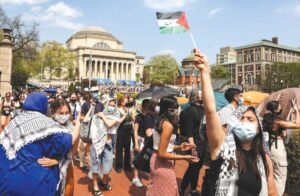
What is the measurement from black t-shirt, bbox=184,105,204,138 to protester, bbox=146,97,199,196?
1.87 m

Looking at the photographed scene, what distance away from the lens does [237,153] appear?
2.74 metres

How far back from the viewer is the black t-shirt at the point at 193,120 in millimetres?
6121

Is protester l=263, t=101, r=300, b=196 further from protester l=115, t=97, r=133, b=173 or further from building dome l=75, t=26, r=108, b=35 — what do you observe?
building dome l=75, t=26, r=108, b=35

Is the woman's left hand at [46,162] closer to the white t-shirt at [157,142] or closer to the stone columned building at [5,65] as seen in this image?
the white t-shirt at [157,142]

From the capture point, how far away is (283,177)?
16.0 ft

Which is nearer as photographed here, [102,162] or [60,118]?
[60,118]

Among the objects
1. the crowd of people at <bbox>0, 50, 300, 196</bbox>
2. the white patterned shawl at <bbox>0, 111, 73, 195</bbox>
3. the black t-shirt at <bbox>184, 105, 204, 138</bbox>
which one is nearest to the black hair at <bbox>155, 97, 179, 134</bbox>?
the crowd of people at <bbox>0, 50, 300, 196</bbox>

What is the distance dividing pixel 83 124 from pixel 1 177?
15.1 ft

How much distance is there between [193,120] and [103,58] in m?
101

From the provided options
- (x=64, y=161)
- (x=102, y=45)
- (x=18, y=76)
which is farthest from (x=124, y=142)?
(x=102, y=45)

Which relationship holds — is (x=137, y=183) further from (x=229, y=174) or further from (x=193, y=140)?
(x=229, y=174)

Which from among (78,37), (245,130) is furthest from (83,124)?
(78,37)

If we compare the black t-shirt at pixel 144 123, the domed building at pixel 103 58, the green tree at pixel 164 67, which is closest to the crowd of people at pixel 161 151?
the black t-shirt at pixel 144 123

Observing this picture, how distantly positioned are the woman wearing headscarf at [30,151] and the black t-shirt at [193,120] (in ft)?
10.9
